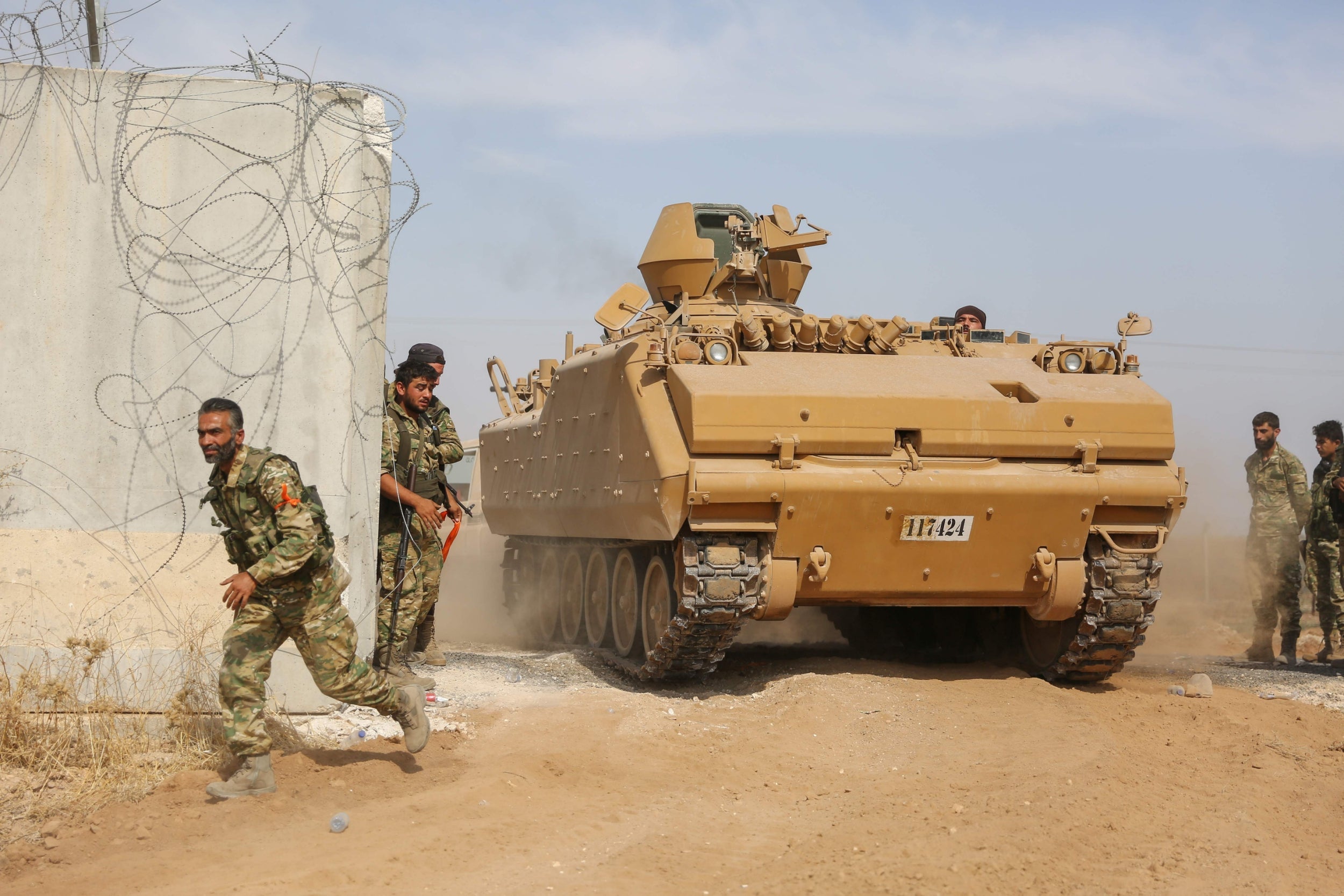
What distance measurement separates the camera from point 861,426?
8117mm

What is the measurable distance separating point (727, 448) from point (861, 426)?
0.81 m

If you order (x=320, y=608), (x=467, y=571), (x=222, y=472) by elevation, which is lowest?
(x=467, y=571)

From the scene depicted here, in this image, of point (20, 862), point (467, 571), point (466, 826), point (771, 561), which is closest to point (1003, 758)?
point (771, 561)

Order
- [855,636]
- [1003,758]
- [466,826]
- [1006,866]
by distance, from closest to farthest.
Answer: [1006,866] → [466,826] → [1003,758] → [855,636]

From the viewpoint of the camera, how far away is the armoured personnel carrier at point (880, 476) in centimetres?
796

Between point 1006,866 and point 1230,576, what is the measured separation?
18346mm

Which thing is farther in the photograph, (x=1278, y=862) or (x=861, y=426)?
(x=861, y=426)

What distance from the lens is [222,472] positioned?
18.3ft

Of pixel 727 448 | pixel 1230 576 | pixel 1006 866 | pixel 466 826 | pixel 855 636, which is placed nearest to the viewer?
pixel 1006 866

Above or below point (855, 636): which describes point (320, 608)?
above

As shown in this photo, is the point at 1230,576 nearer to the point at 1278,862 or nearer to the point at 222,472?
the point at 1278,862

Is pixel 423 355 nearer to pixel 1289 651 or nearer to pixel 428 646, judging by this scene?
pixel 428 646

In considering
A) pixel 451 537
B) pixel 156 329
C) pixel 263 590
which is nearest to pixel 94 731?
pixel 263 590

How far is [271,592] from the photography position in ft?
18.4
